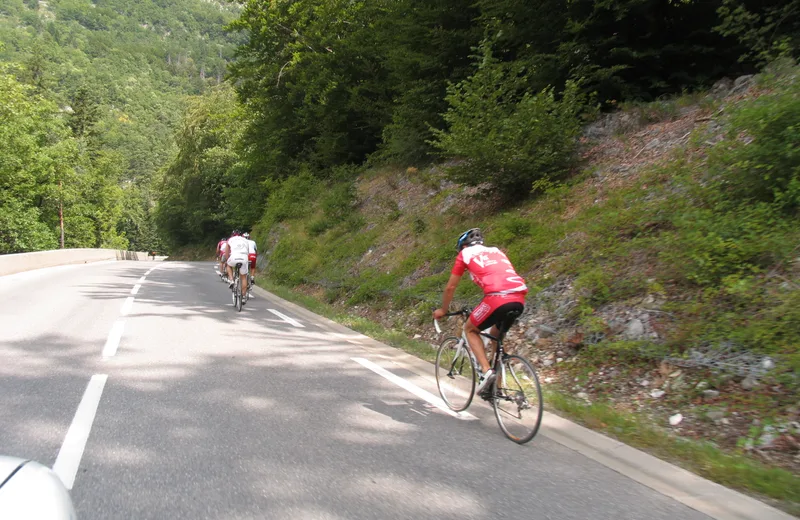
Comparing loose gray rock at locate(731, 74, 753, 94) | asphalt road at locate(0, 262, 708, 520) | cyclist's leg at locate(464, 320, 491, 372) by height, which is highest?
loose gray rock at locate(731, 74, 753, 94)

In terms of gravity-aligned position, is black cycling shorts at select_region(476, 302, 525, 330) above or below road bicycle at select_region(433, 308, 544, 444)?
above

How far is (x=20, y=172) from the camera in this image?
1500 inches

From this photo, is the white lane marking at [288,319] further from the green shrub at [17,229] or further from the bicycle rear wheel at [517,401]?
the green shrub at [17,229]

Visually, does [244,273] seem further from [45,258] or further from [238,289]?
[45,258]

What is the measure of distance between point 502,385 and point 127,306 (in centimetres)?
963

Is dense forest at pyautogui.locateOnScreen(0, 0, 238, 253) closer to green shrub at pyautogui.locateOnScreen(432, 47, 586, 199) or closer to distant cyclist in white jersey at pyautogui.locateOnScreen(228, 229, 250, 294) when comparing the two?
distant cyclist in white jersey at pyautogui.locateOnScreen(228, 229, 250, 294)

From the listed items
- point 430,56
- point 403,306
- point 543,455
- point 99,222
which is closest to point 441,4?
point 430,56

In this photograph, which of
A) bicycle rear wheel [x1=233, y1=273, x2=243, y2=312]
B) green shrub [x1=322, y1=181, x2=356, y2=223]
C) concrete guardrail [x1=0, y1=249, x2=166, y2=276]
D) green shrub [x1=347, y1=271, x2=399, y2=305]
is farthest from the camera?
concrete guardrail [x1=0, y1=249, x2=166, y2=276]

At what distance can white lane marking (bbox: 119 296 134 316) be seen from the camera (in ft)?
34.5

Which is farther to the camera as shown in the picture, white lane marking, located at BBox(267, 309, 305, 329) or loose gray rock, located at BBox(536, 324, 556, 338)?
white lane marking, located at BBox(267, 309, 305, 329)

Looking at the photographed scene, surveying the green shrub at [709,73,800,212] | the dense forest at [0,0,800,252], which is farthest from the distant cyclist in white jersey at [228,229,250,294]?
the green shrub at [709,73,800,212]

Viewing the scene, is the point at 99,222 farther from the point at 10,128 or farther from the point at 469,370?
the point at 469,370

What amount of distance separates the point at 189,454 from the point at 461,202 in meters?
10.7

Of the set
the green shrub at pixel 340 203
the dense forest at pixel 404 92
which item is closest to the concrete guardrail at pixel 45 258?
the dense forest at pixel 404 92
